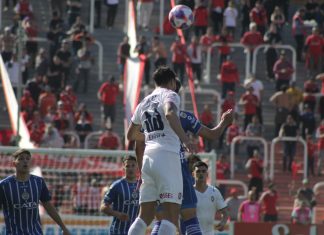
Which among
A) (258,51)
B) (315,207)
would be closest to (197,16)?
(258,51)

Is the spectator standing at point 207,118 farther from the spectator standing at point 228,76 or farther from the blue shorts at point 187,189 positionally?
the blue shorts at point 187,189

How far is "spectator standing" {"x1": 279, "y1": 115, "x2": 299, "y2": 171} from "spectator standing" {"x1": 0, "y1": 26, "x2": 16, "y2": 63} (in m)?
6.61

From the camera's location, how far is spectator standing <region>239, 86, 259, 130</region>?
32000 mm

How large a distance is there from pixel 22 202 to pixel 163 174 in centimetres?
195

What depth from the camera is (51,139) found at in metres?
29.3

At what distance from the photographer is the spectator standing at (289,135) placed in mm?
31094

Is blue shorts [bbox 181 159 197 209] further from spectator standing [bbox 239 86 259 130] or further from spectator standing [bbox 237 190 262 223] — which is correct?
spectator standing [bbox 239 86 259 130]

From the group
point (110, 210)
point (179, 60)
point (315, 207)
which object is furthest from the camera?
point (179, 60)

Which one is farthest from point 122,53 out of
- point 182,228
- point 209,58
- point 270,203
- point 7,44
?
point 182,228

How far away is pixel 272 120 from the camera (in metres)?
33.8

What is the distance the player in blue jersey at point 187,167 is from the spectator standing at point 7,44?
1857 centimetres

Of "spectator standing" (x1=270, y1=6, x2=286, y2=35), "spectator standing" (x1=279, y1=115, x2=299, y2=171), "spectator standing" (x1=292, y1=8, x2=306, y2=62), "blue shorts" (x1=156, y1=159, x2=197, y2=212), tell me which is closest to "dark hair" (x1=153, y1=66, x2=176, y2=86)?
"blue shorts" (x1=156, y1=159, x2=197, y2=212)

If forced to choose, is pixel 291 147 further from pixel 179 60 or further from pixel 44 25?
pixel 44 25

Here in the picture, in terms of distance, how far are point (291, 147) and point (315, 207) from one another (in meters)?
3.11
